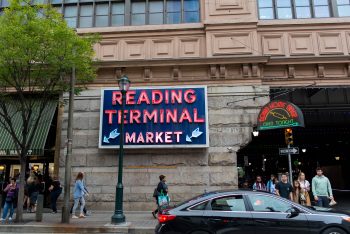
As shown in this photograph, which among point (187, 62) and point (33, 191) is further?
point (187, 62)

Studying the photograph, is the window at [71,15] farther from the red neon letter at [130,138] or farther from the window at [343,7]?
the window at [343,7]

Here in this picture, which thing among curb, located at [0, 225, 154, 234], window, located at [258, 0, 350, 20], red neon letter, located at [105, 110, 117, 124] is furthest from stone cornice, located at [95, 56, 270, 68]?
curb, located at [0, 225, 154, 234]

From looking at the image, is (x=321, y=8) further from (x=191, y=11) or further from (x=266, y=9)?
(x=191, y=11)

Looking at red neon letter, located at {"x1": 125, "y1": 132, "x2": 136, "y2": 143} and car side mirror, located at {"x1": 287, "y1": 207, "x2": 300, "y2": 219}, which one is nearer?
car side mirror, located at {"x1": 287, "y1": 207, "x2": 300, "y2": 219}

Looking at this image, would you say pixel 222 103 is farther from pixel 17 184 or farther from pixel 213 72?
pixel 17 184

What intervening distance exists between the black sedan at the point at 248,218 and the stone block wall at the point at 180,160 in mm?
7497

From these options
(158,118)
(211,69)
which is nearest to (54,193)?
(158,118)

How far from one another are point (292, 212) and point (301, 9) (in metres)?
12.8

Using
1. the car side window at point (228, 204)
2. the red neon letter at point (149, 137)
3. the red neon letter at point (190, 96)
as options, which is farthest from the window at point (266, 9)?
the car side window at point (228, 204)

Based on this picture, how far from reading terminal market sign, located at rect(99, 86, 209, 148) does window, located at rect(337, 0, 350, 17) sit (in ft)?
26.5

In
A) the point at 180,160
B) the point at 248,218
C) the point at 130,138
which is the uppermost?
the point at 130,138

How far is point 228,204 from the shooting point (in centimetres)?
776

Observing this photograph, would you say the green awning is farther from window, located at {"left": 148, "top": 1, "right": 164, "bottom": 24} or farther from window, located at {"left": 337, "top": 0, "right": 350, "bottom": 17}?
window, located at {"left": 337, "top": 0, "right": 350, "bottom": 17}

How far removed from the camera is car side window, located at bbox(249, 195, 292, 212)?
25.1 feet
